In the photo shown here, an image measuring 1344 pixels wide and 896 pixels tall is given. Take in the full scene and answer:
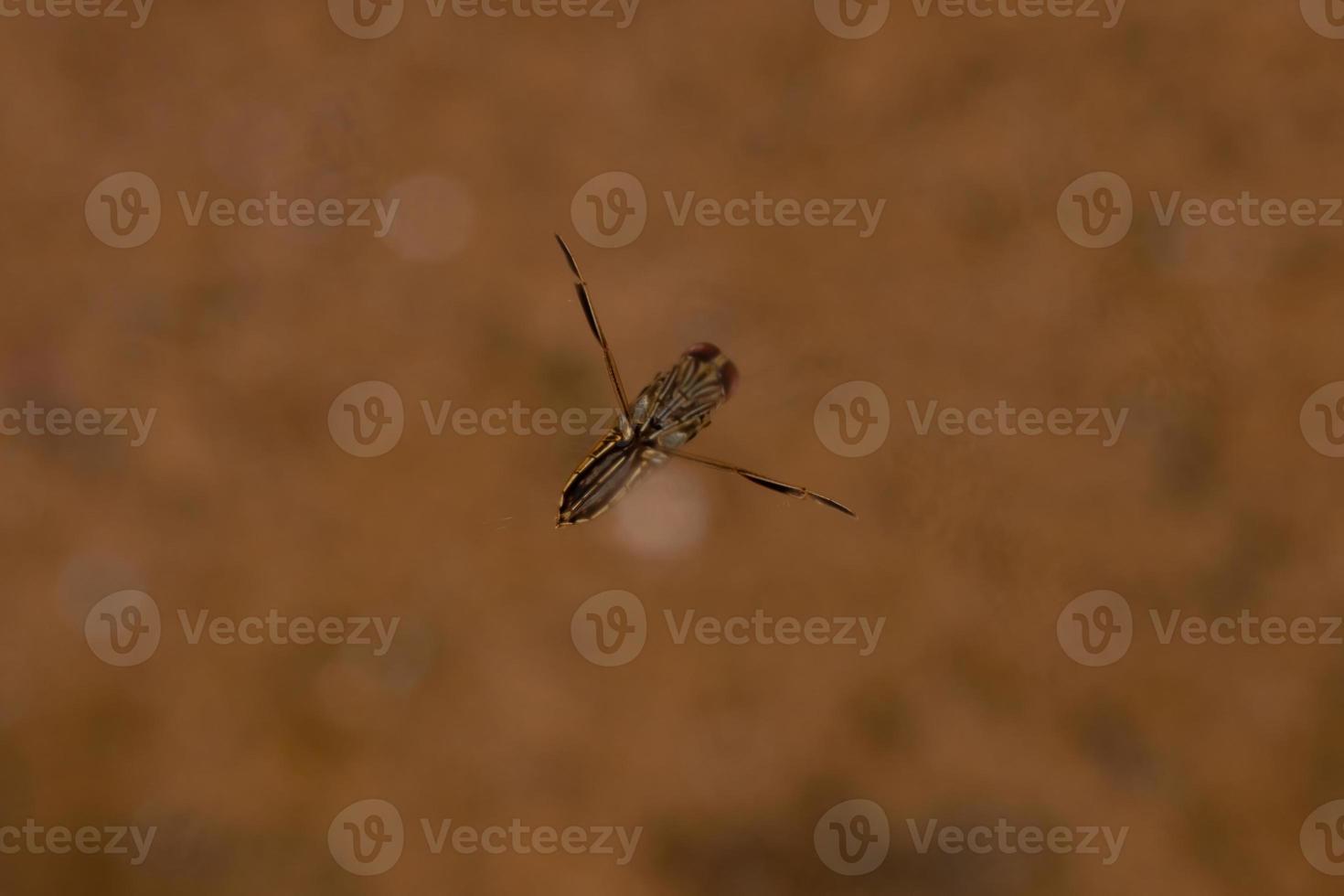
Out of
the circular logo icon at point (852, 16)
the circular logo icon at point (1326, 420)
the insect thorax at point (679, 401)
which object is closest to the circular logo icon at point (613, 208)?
the insect thorax at point (679, 401)

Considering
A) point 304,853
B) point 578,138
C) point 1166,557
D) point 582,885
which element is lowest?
point 304,853

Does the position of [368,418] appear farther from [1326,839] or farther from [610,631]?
[1326,839]

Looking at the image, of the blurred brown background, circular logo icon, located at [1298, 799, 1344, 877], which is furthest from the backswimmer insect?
circular logo icon, located at [1298, 799, 1344, 877]

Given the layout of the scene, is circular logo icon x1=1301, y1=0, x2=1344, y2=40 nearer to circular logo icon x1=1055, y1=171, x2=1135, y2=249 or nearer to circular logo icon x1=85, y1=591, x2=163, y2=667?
circular logo icon x1=1055, y1=171, x2=1135, y2=249

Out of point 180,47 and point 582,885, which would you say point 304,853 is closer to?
point 582,885

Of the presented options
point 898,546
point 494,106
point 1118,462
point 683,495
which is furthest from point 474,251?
point 1118,462

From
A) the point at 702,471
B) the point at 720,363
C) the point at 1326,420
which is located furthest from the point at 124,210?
the point at 1326,420
